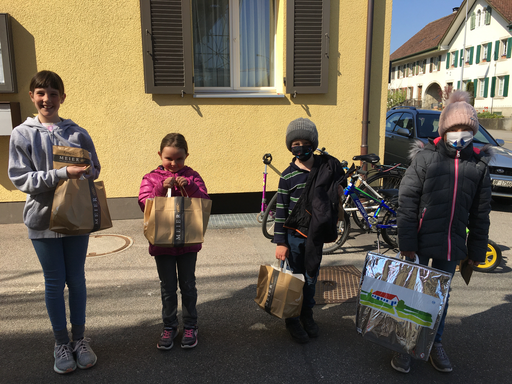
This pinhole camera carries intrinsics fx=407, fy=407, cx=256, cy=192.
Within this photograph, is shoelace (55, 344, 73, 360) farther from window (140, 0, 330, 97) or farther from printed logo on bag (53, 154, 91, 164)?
window (140, 0, 330, 97)

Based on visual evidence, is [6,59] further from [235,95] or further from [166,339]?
[166,339]

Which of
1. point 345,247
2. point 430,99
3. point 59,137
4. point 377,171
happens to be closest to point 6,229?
point 59,137

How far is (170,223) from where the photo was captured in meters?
2.53

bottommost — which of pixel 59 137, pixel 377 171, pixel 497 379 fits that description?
pixel 497 379

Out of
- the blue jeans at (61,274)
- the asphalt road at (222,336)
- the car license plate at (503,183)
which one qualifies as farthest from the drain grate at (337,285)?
the car license plate at (503,183)

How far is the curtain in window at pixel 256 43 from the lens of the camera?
6.30 meters

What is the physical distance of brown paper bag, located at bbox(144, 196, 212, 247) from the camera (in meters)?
2.52

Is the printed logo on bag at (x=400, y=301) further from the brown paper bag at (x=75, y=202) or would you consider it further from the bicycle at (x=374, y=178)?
the bicycle at (x=374, y=178)

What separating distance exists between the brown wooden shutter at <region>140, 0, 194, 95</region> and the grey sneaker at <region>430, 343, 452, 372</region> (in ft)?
14.9

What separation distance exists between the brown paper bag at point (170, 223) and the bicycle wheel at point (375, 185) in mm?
3134

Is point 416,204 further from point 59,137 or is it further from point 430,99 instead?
point 430,99

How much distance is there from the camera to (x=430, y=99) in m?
42.7

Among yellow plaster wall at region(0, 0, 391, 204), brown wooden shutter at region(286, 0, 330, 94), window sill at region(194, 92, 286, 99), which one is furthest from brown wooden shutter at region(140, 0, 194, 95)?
brown wooden shutter at region(286, 0, 330, 94)

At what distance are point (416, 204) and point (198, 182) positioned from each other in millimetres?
1455
